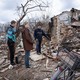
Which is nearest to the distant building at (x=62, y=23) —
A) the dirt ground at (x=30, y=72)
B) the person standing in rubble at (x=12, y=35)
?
the dirt ground at (x=30, y=72)

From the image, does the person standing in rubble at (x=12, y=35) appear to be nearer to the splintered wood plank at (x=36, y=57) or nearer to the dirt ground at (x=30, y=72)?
the dirt ground at (x=30, y=72)

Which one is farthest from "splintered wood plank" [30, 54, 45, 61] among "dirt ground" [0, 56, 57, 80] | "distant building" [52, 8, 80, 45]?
"distant building" [52, 8, 80, 45]

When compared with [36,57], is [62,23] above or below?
above

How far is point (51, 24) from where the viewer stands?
949 inches

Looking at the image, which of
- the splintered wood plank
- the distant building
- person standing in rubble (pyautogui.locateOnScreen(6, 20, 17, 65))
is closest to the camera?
person standing in rubble (pyautogui.locateOnScreen(6, 20, 17, 65))

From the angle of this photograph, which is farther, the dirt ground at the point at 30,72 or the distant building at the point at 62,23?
the distant building at the point at 62,23

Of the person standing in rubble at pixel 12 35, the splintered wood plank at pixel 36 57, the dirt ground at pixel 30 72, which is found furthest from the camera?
the splintered wood plank at pixel 36 57

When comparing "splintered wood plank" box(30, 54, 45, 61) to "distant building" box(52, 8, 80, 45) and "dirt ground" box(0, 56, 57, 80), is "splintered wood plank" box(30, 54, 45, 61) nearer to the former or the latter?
"dirt ground" box(0, 56, 57, 80)

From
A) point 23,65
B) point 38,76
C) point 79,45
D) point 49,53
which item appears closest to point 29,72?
point 38,76

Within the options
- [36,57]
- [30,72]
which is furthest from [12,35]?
[36,57]

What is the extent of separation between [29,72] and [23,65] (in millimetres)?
1270

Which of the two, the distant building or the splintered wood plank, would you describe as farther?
the distant building

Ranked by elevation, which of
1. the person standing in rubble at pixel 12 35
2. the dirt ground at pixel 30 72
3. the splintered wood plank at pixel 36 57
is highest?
the person standing in rubble at pixel 12 35

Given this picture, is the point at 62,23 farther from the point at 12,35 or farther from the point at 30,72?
the point at 30,72
